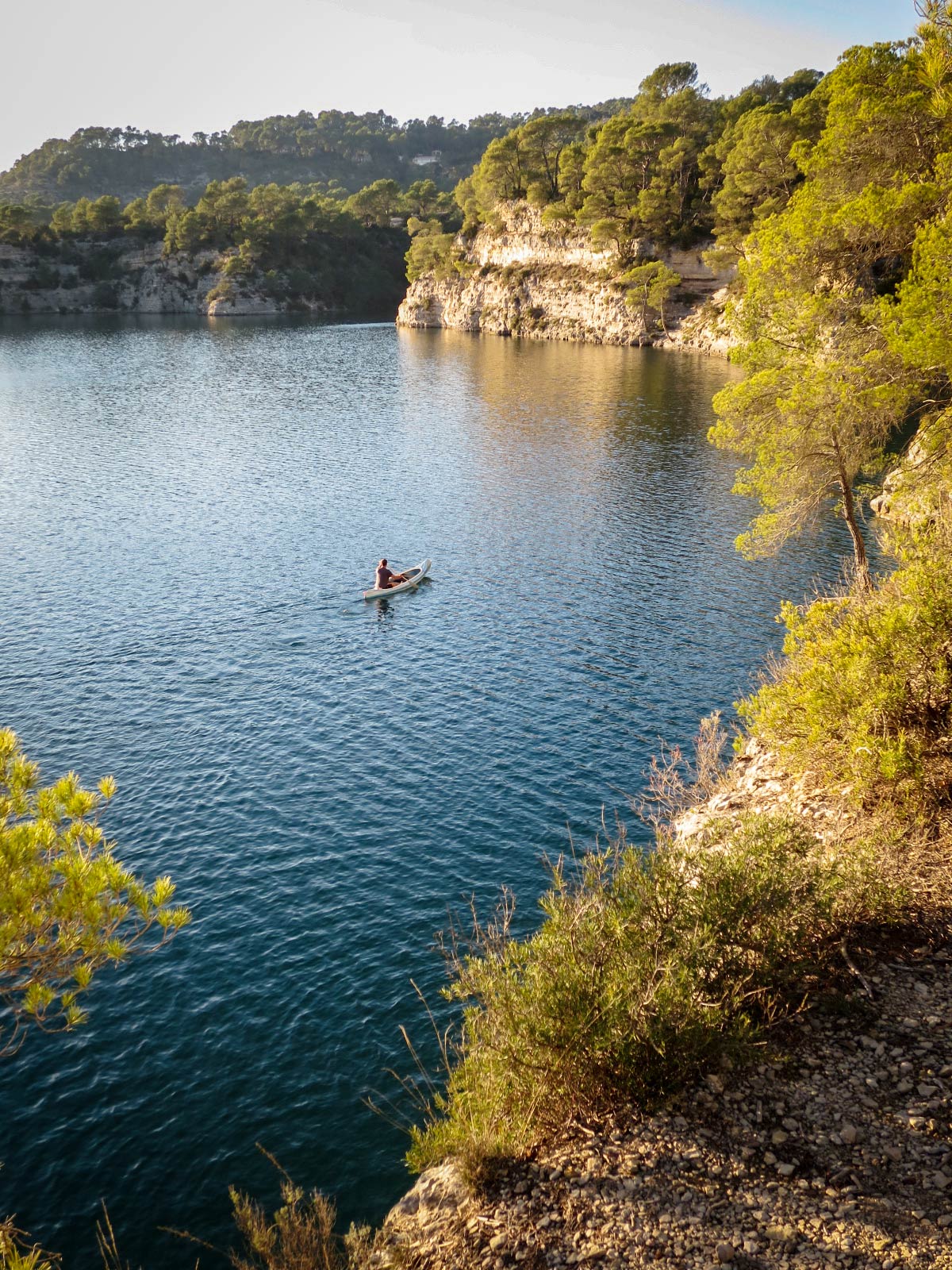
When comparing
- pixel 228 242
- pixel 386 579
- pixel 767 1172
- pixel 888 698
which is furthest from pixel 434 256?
pixel 767 1172

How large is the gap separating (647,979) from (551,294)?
141 meters

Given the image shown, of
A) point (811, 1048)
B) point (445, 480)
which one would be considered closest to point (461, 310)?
point (445, 480)

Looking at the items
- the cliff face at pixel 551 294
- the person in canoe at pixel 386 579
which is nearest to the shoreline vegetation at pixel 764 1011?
the person in canoe at pixel 386 579

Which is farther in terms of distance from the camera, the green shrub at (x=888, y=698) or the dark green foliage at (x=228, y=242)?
the dark green foliage at (x=228, y=242)

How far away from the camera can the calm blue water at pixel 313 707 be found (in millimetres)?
15516

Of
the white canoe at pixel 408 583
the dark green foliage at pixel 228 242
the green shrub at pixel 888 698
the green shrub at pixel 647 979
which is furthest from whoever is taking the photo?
the dark green foliage at pixel 228 242

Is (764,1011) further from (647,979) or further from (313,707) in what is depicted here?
(313,707)

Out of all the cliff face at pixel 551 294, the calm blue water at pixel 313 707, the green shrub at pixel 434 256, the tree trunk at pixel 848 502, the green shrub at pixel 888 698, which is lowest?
the calm blue water at pixel 313 707

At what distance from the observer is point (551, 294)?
137500 millimetres

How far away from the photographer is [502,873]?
22.1 metres

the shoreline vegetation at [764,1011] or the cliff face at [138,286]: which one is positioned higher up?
the cliff face at [138,286]

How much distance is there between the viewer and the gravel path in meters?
9.16

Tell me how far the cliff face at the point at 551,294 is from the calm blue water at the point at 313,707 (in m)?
47.7

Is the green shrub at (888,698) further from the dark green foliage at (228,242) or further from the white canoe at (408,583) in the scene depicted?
the dark green foliage at (228,242)
